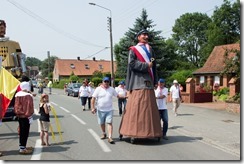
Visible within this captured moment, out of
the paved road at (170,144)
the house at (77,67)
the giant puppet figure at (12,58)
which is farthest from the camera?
the house at (77,67)

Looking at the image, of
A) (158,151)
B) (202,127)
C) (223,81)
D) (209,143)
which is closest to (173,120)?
(202,127)

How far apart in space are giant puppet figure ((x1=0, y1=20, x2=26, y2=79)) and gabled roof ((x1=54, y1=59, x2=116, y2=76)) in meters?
69.9

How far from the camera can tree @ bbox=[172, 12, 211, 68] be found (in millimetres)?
72625

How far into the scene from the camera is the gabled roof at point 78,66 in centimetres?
8444

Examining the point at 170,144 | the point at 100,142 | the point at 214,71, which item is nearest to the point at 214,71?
the point at 214,71

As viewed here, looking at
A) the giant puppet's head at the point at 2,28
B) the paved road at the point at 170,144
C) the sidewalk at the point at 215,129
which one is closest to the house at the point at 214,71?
the sidewalk at the point at 215,129

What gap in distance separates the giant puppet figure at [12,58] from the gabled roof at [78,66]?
69.9m

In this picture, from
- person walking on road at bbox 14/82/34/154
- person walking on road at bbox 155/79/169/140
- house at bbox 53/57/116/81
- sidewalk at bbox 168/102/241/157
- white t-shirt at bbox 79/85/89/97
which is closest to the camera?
person walking on road at bbox 14/82/34/154

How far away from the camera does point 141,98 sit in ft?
30.6

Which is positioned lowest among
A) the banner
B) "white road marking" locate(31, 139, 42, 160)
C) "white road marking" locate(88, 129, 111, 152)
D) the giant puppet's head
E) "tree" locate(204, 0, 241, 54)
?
"white road marking" locate(31, 139, 42, 160)

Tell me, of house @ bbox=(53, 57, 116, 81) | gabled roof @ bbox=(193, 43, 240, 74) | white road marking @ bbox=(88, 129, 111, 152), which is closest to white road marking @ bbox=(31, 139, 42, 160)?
white road marking @ bbox=(88, 129, 111, 152)

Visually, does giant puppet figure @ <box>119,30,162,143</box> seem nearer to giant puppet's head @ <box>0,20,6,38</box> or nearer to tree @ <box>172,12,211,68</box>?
giant puppet's head @ <box>0,20,6,38</box>

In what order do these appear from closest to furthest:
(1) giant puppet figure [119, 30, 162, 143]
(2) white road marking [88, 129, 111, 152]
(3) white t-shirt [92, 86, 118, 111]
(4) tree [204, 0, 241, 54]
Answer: (2) white road marking [88, 129, 111, 152], (1) giant puppet figure [119, 30, 162, 143], (3) white t-shirt [92, 86, 118, 111], (4) tree [204, 0, 241, 54]

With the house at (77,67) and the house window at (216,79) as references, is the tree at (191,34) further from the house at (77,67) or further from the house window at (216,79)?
the house window at (216,79)
